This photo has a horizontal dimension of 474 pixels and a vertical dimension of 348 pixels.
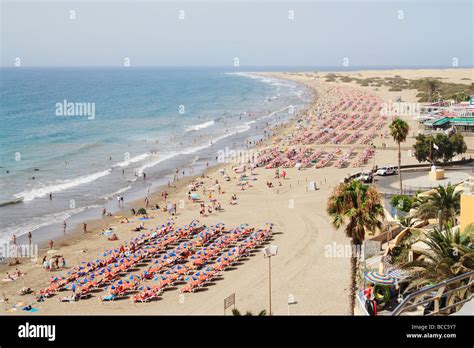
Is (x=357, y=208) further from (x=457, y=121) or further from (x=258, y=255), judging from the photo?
(x=457, y=121)

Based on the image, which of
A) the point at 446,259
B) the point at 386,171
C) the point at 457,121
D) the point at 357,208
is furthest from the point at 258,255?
the point at 457,121

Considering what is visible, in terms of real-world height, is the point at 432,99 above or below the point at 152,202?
above

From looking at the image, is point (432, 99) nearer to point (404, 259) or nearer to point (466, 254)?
point (404, 259)

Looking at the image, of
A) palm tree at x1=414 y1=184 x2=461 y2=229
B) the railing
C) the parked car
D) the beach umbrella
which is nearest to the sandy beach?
the beach umbrella

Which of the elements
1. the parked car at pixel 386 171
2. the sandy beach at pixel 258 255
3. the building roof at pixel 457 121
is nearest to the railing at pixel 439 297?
the sandy beach at pixel 258 255
